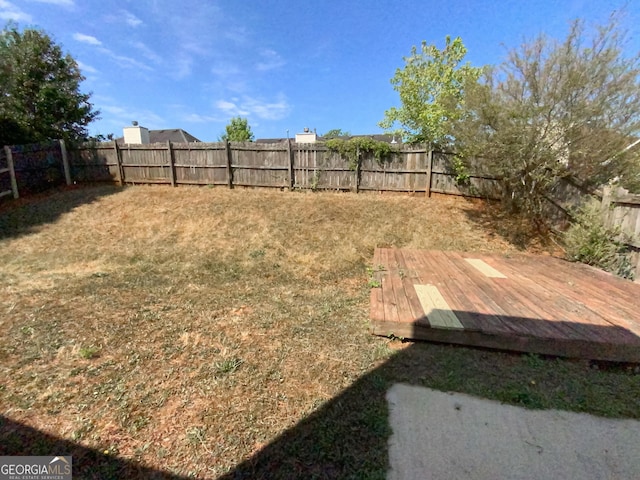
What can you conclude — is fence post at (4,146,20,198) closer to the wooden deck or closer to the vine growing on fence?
the vine growing on fence

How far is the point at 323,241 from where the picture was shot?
657 centimetres

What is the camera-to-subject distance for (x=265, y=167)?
1018 centimetres

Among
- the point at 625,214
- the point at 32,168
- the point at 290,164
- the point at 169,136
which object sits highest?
the point at 169,136

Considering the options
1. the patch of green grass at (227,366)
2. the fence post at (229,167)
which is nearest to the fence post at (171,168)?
the fence post at (229,167)

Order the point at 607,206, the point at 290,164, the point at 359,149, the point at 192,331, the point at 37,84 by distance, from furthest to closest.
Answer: the point at 37,84 < the point at 290,164 < the point at 359,149 < the point at 607,206 < the point at 192,331

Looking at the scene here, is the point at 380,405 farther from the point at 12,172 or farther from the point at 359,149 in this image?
the point at 12,172

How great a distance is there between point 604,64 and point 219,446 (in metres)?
7.52

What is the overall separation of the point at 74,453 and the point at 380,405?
193 cm

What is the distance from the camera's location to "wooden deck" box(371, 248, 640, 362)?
264 centimetres

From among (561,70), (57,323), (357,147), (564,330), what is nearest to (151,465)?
(57,323)

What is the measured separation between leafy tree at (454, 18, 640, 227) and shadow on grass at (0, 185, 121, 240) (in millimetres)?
10866

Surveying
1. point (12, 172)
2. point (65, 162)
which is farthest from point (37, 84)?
point (12, 172)

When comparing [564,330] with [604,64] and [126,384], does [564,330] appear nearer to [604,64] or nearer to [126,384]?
[126,384]

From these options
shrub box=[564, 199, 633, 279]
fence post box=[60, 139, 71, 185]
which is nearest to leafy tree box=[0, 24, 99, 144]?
fence post box=[60, 139, 71, 185]
